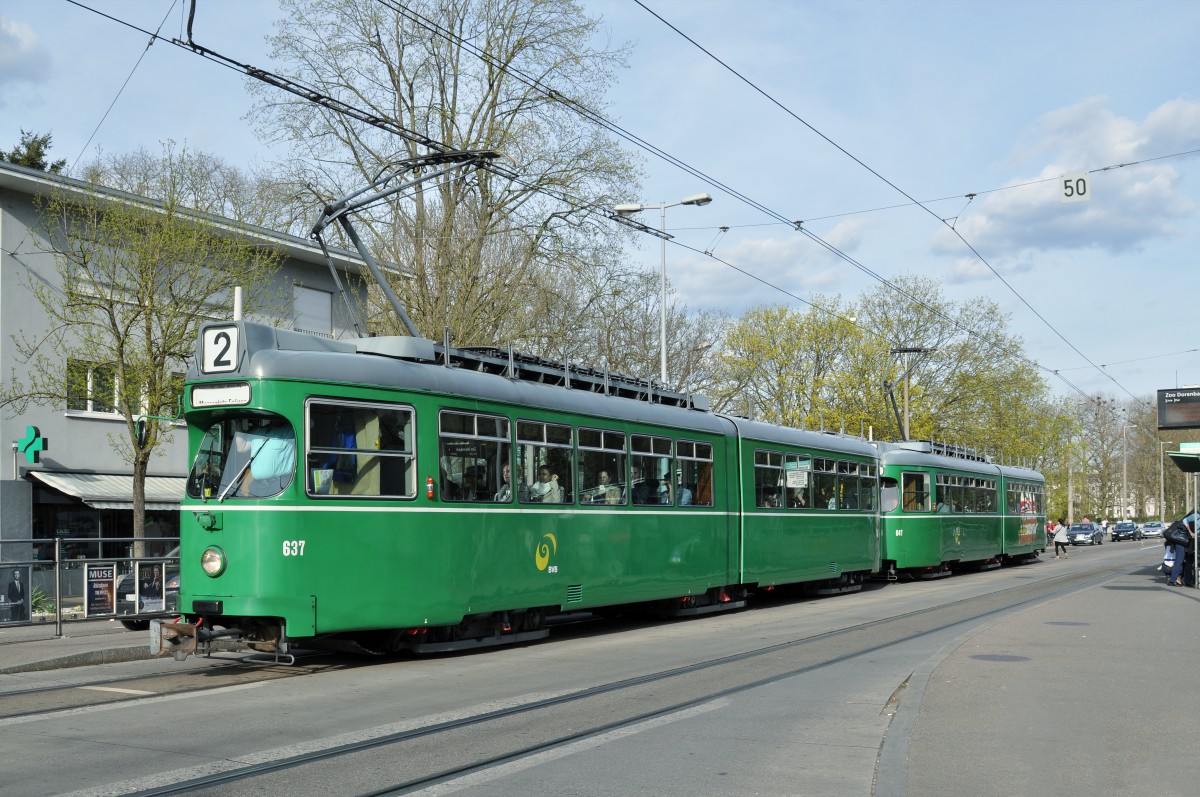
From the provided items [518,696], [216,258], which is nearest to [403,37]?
[216,258]

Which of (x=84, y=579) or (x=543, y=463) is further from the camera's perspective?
(x=84, y=579)

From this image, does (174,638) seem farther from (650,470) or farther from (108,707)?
(650,470)

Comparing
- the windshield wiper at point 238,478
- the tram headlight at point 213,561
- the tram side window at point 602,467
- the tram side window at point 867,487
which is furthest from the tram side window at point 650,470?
the tram side window at point 867,487

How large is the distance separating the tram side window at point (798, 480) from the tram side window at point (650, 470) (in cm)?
471

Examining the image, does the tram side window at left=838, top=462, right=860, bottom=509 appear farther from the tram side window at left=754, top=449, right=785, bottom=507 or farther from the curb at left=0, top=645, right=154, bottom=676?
the curb at left=0, top=645, right=154, bottom=676

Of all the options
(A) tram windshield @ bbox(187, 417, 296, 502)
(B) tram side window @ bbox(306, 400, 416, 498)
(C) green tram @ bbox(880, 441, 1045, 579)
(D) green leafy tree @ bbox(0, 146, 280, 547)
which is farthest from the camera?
(C) green tram @ bbox(880, 441, 1045, 579)

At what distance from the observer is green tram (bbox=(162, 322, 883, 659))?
11.3 meters

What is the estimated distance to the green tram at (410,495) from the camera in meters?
11.3

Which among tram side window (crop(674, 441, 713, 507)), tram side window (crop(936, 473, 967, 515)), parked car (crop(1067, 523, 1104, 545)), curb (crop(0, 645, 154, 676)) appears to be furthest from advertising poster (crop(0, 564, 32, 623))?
parked car (crop(1067, 523, 1104, 545))

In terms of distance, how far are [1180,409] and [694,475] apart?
79.8 feet

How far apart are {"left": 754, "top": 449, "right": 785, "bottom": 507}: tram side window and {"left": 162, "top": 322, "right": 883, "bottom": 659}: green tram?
2728 mm

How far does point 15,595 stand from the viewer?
607 inches

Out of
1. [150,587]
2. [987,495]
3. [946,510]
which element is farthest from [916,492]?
[150,587]

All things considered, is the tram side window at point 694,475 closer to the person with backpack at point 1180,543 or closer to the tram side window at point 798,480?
the tram side window at point 798,480
